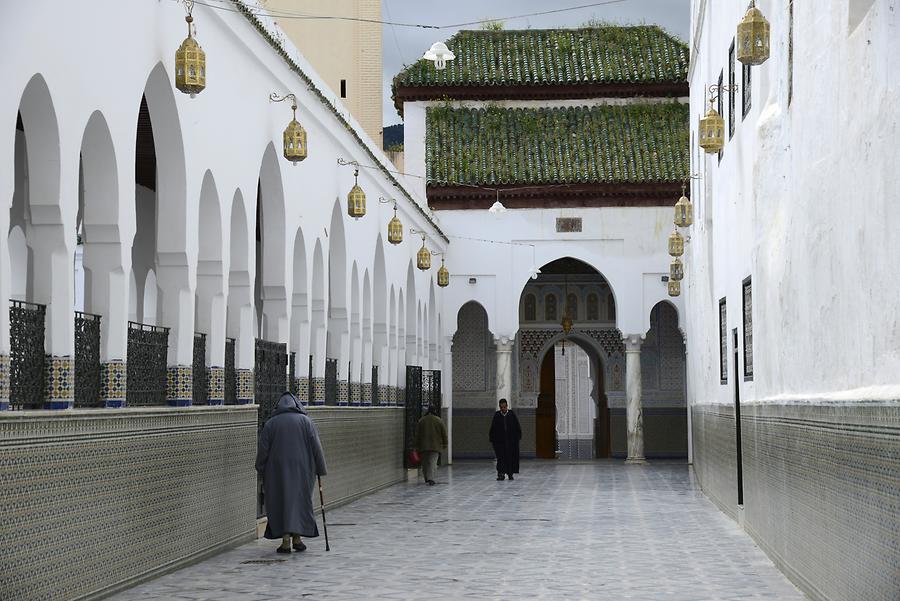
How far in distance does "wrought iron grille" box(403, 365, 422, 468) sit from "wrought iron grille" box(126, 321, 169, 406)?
12.1m

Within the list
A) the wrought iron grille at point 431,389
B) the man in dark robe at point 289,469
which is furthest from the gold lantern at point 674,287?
the man in dark robe at point 289,469

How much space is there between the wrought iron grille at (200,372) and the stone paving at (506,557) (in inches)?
53.0

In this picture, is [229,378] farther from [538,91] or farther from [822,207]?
[538,91]

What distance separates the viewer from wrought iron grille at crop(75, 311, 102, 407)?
345 inches

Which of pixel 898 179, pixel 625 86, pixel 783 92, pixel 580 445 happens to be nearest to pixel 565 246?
pixel 625 86

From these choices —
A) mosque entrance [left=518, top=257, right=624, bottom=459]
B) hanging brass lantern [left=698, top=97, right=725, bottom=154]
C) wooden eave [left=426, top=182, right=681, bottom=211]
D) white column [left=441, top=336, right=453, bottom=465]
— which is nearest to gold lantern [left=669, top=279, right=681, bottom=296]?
wooden eave [left=426, top=182, right=681, bottom=211]

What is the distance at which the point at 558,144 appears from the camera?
29.2m

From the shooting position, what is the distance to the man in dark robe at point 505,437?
2262 centimetres

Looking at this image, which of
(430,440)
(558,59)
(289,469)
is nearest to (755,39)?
(289,469)

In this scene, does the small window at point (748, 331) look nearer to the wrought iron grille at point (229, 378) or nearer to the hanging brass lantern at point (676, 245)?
the wrought iron grille at point (229, 378)

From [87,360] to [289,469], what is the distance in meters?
2.46

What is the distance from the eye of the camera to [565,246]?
2820 cm

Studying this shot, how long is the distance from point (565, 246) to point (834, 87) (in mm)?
20838

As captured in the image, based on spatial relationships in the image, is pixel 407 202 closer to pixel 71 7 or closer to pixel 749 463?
pixel 749 463
